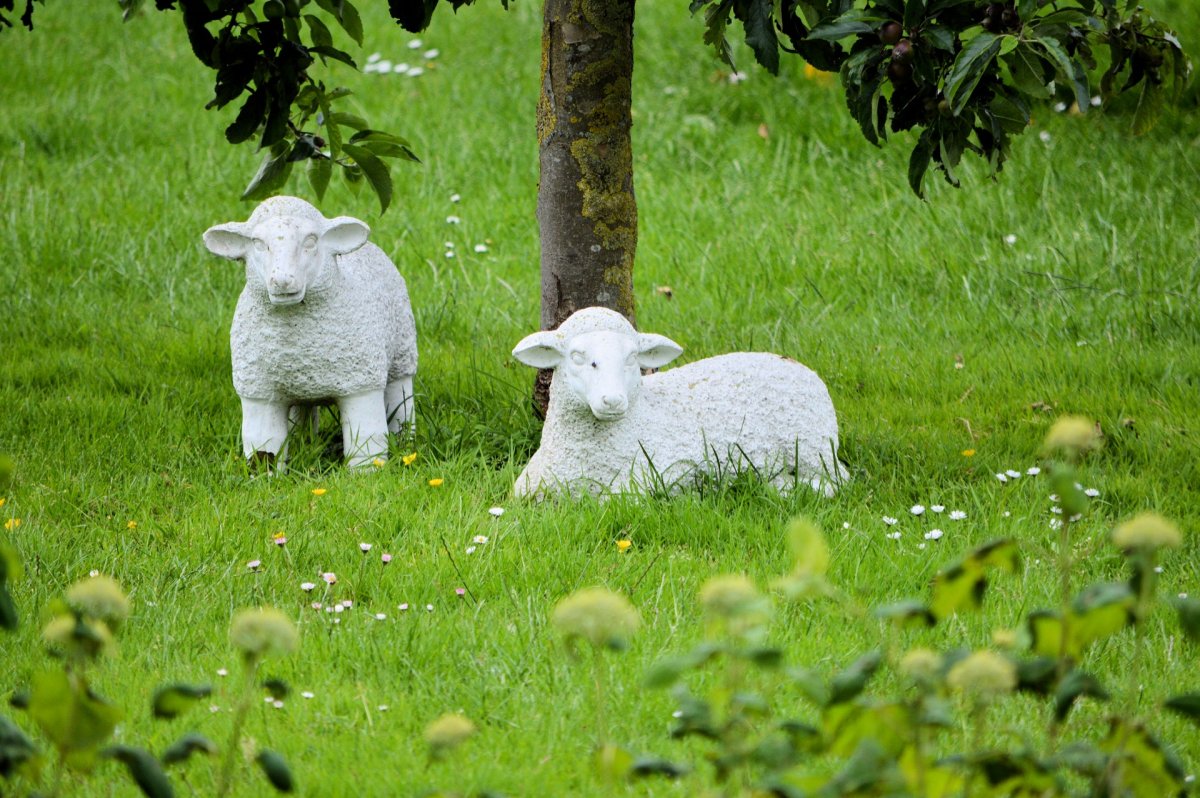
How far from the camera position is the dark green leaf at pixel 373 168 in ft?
14.2

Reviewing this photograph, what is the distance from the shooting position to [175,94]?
885 centimetres

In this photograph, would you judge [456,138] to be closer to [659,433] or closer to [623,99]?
[623,99]

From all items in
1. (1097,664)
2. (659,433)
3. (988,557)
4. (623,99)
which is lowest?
(1097,664)

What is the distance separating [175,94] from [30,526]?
18.4ft

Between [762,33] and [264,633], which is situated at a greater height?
[762,33]

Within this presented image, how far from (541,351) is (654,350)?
1.17ft

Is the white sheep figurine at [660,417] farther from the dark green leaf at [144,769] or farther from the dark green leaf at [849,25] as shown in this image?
the dark green leaf at [144,769]

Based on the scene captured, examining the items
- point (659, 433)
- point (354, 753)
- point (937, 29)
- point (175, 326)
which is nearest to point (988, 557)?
point (354, 753)

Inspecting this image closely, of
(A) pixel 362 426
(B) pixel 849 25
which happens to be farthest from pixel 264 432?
(B) pixel 849 25

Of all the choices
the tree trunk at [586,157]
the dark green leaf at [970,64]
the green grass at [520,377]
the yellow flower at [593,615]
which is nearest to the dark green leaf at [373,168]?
the tree trunk at [586,157]

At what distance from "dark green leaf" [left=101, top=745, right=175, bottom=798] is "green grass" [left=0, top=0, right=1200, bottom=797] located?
0.97 meters

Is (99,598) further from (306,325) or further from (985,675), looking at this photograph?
(306,325)

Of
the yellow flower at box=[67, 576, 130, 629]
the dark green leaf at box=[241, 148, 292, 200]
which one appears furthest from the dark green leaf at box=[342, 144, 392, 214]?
the yellow flower at box=[67, 576, 130, 629]

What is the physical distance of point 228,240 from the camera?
13.8 ft
